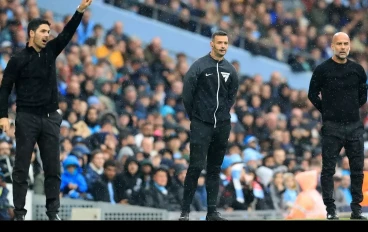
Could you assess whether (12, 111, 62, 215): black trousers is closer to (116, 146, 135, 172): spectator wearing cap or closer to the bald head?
the bald head

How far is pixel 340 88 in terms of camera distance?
12.4 m

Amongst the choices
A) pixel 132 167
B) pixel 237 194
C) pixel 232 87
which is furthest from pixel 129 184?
pixel 232 87

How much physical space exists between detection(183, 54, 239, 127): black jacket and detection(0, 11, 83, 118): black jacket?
1.48 metres

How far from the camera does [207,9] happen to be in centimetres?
2597

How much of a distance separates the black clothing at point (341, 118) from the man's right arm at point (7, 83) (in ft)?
11.2

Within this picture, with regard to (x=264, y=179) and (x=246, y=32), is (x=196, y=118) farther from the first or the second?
(x=246, y=32)

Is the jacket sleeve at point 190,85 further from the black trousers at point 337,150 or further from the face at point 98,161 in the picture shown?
the face at point 98,161

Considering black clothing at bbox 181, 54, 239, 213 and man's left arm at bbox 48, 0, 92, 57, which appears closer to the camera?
man's left arm at bbox 48, 0, 92, 57

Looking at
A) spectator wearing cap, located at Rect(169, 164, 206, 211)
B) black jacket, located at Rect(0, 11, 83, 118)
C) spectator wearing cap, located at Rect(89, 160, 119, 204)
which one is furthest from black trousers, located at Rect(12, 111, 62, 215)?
spectator wearing cap, located at Rect(169, 164, 206, 211)

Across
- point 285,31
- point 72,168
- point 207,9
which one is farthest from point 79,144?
point 285,31

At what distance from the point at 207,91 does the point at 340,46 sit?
1565 millimetres

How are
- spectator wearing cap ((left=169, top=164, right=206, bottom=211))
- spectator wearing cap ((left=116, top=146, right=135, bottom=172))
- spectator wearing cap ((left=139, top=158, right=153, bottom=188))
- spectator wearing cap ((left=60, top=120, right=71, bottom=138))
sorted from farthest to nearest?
1. spectator wearing cap ((left=116, top=146, right=135, bottom=172))
2. spectator wearing cap ((left=60, top=120, right=71, bottom=138))
3. spectator wearing cap ((left=169, top=164, right=206, bottom=211))
4. spectator wearing cap ((left=139, top=158, right=153, bottom=188))

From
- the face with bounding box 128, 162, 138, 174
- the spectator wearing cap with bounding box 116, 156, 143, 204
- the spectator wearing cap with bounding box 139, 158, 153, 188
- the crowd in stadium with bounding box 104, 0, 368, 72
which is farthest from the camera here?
the crowd in stadium with bounding box 104, 0, 368, 72

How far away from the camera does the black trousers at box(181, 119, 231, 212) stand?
478 inches
